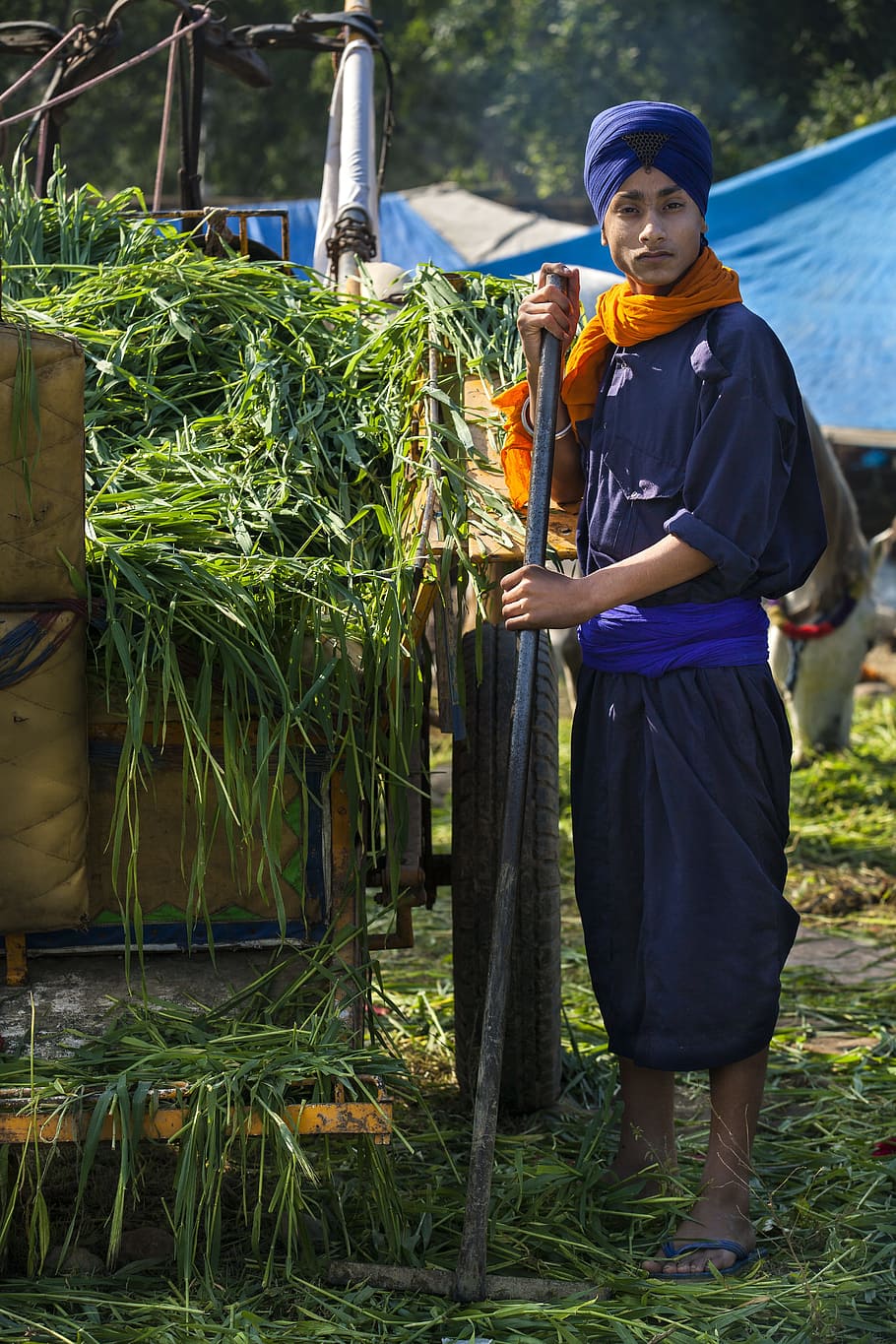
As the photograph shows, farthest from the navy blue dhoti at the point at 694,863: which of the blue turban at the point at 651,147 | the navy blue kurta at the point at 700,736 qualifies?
the blue turban at the point at 651,147

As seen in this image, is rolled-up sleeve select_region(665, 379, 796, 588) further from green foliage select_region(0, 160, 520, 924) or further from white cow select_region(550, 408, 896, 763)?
white cow select_region(550, 408, 896, 763)

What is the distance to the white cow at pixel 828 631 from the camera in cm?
620

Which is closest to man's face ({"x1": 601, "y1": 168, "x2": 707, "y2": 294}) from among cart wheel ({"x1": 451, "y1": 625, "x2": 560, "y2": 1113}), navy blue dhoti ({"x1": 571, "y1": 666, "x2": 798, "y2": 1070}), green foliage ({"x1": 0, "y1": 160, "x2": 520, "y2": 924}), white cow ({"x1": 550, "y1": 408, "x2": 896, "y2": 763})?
green foliage ({"x1": 0, "y1": 160, "x2": 520, "y2": 924})

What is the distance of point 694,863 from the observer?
236cm

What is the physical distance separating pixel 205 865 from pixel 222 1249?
615 mm

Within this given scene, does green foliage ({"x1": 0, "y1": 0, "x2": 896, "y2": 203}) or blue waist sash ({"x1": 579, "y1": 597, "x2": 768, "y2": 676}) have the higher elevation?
green foliage ({"x1": 0, "y1": 0, "x2": 896, "y2": 203})

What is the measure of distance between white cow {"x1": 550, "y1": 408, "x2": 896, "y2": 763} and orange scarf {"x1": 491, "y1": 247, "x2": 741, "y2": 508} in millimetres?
3570

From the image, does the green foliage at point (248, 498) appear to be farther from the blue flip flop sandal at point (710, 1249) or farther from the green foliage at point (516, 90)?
the green foliage at point (516, 90)

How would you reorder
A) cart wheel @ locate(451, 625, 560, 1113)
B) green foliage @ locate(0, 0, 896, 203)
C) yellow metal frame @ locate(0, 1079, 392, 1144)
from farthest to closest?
green foliage @ locate(0, 0, 896, 203)
cart wheel @ locate(451, 625, 560, 1113)
yellow metal frame @ locate(0, 1079, 392, 1144)

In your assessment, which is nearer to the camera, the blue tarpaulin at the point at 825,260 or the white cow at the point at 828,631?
the white cow at the point at 828,631

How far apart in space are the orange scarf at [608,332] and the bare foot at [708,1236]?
1.22 meters

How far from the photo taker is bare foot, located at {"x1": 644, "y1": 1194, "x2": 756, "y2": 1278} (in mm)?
2320

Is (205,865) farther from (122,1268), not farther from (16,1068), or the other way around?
(122,1268)

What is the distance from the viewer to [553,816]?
114 inches
